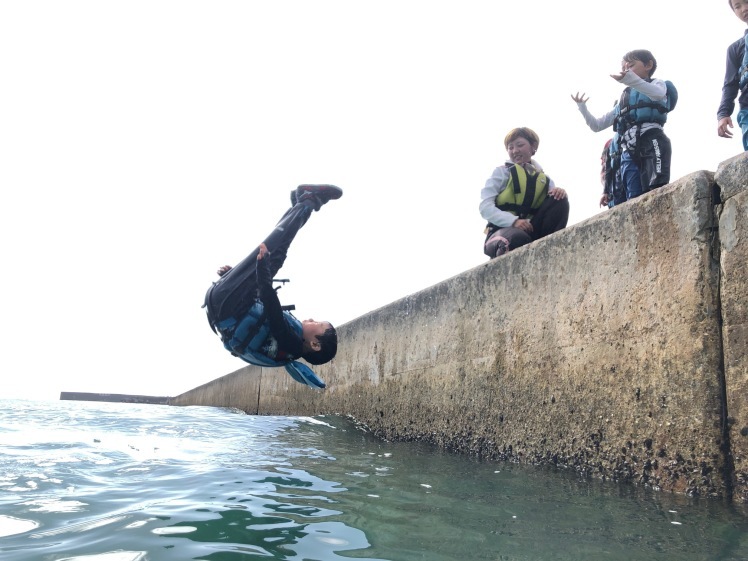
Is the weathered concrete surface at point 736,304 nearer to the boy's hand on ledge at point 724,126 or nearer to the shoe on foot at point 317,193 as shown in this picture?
the boy's hand on ledge at point 724,126

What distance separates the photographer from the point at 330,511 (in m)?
2.34

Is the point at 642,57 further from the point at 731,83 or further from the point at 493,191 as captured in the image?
the point at 493,191

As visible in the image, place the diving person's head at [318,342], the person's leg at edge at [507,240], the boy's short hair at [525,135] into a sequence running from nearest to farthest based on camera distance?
the person's leg at edge at [507,240], the diving person's head at [318,342], the boy's short hair at [525,135]

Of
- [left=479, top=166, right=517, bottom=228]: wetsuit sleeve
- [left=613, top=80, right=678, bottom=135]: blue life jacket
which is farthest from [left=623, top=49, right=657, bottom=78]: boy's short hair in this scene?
[left=479, top=166, right=517, bottom=228]: wetsuit sleeve

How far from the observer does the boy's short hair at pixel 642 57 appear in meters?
4.03

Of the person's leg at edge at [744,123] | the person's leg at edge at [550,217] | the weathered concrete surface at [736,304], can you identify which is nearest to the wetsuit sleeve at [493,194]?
the person's leg at edge at [550,217]

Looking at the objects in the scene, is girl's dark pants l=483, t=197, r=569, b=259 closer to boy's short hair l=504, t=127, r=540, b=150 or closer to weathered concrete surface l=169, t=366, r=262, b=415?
boy's short hair l=504, t=127, r=540, b=150

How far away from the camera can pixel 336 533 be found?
2.04 m

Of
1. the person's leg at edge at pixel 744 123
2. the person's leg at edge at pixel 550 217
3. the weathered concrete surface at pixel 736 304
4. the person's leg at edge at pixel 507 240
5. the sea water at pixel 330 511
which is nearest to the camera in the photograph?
the sea water at pixel 330 511

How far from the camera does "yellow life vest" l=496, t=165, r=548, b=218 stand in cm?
432

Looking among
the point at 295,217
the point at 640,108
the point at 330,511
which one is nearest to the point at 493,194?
the point at 640,108

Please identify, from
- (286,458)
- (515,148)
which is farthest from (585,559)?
(515,148)

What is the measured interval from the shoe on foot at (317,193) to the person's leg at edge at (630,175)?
1981 mm

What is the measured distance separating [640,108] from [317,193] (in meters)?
2.29
